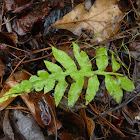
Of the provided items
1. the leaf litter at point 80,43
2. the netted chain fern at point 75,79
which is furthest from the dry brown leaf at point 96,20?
the netted chain fern at point 75,79

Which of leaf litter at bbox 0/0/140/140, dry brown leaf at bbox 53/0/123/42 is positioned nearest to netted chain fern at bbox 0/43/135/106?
leaf litter at bbox 0/0/140/140

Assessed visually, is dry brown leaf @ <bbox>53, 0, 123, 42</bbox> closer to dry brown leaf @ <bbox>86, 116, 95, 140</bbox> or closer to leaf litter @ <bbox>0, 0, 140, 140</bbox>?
leaf litter @ <bbox>0, 0, 140, 140</bbox>

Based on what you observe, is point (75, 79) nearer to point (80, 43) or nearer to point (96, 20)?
point (80, 43)

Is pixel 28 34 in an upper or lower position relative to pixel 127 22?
upper

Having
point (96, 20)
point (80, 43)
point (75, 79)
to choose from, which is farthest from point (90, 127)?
point (96, 20)

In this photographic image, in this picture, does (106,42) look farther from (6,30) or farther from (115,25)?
(6,30)

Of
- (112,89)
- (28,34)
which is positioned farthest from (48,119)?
(28,34)
